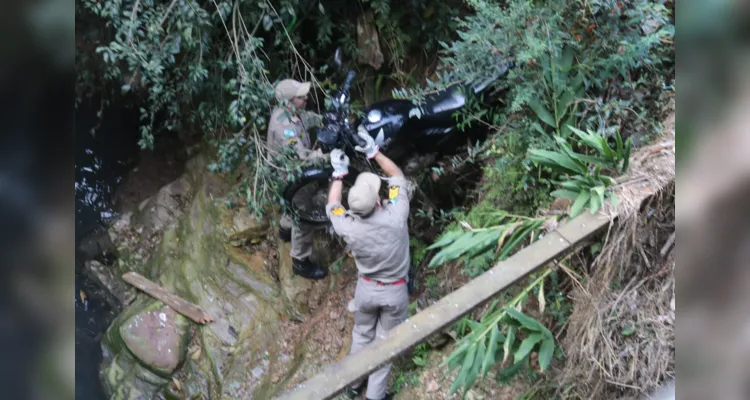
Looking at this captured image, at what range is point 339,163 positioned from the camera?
367 cm

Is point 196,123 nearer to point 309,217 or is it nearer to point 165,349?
point 309,217

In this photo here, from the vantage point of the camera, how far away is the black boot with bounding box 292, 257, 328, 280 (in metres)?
4.98

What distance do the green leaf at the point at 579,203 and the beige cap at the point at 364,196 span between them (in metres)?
1.35

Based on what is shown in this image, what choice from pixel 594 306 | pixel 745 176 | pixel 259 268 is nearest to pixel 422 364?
pixel 594 306

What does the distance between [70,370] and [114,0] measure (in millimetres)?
3212

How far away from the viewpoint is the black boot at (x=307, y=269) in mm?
4984

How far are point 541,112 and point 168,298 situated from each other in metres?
4.06

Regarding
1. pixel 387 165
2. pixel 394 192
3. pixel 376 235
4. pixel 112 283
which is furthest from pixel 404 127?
pixel 112 283

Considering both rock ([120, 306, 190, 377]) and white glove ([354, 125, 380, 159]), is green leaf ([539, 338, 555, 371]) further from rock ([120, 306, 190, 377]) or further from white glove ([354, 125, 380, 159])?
rock ([120, 306, 190, 377])

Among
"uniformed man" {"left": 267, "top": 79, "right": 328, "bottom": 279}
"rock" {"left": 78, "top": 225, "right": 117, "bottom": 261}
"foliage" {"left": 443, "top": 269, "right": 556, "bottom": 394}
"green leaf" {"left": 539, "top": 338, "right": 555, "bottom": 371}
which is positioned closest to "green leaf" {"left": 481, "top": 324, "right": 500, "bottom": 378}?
"foliage" {"left": 443, "top": 269, "right": 556, "bottom": 394}

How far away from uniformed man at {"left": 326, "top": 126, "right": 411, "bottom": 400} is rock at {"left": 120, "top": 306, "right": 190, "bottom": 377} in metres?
2.10

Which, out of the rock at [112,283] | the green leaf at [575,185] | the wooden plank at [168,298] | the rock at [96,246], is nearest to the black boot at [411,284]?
the wooden plank at [168,298]

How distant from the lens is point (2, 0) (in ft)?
1.99

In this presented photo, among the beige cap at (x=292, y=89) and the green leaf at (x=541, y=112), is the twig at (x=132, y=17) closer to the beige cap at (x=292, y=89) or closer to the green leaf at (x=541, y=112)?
the beige cap at (x=292, y=89)
